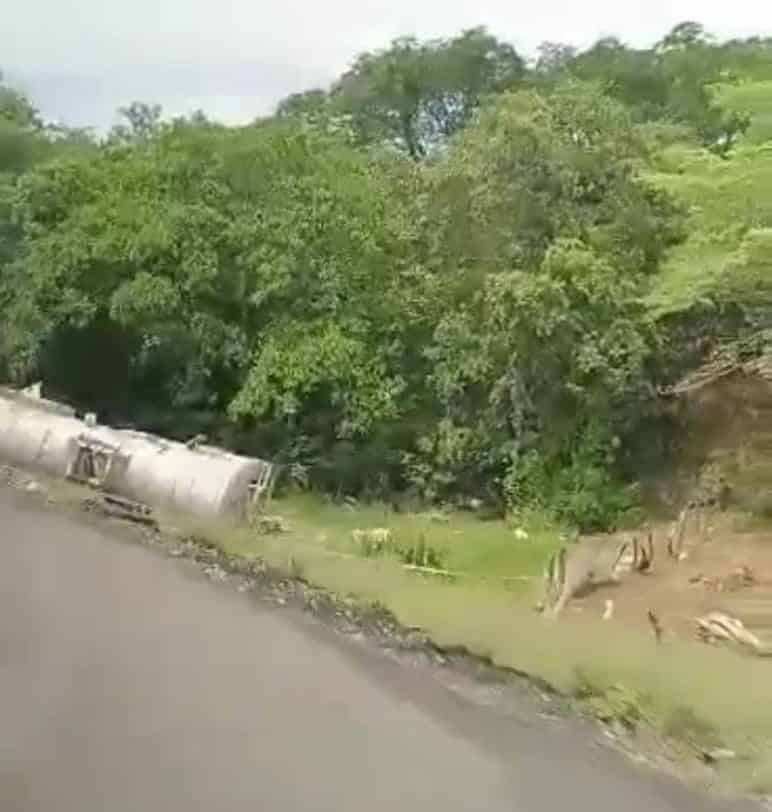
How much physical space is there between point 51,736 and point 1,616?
340 cm

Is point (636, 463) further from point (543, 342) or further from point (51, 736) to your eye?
point (51, 736)

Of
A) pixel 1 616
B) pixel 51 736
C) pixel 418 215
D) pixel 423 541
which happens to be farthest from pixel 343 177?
pixel 51 736

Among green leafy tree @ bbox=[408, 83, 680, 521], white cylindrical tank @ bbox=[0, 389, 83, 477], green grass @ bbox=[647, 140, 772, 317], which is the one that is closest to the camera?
green grass @ bbox=[647, 140, 772, 317]

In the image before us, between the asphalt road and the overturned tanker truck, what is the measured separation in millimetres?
3986

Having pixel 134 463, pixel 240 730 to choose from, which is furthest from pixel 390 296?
pixel 240 730

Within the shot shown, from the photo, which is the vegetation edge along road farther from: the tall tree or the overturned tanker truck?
the tall tree

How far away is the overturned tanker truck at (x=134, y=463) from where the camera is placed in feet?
57.2

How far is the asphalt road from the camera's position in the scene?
8.86 meters

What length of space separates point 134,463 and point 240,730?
8.60 meters

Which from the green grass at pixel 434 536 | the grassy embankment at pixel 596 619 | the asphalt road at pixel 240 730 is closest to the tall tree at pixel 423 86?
the grassy embankment at pixel 596 619

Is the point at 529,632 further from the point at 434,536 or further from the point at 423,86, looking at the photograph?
the point at 423,86

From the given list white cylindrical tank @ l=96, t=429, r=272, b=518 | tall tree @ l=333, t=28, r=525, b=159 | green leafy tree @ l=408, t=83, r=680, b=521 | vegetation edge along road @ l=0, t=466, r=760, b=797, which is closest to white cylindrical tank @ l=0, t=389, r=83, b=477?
white cylindrical tank @ l=96, t=429, r=272, b=518

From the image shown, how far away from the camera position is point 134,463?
18.2 meters

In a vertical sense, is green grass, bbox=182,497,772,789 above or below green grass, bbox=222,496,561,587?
above
